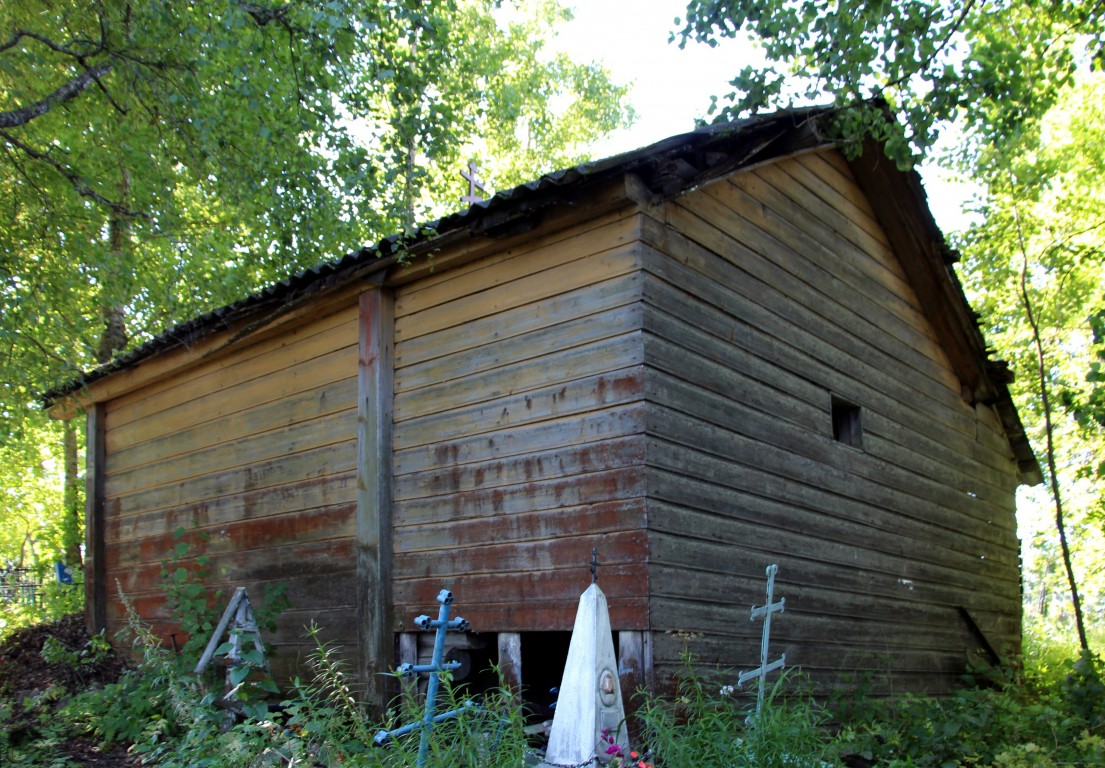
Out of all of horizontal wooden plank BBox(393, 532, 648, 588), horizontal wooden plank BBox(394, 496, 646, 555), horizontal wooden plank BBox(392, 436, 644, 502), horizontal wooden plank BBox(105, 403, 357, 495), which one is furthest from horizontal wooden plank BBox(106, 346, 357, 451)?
horizontal wooden plank BBox(393, 532, 648, 588)

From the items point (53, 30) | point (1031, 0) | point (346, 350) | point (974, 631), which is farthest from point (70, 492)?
point (1031, 0)

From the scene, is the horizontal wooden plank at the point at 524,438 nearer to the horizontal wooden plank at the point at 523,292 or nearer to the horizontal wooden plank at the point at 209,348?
the horizontal wooden plank at the point at 523,292

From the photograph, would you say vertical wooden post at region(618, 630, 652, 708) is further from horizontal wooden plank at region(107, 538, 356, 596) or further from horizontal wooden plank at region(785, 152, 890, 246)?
horizontal wooden plank at region(785, 152, 890, 246)

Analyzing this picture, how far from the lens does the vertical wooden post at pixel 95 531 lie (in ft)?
37.3

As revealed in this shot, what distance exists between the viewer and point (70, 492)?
17.5m

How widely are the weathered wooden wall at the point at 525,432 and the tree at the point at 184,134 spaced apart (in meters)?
1.15

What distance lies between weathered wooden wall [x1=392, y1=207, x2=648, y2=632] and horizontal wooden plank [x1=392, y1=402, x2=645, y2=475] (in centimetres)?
1

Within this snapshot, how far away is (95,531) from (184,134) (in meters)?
5.12

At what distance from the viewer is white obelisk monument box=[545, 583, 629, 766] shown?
17.3 feet

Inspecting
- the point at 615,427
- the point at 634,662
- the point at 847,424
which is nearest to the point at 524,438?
the point at 615,427

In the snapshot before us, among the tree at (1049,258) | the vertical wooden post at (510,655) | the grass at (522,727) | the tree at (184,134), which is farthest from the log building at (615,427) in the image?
the tree at (1049,258)

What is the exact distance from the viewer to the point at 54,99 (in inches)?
374

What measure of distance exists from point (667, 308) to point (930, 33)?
3426 mm

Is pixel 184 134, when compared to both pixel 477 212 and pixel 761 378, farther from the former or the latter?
pixel 761 378
